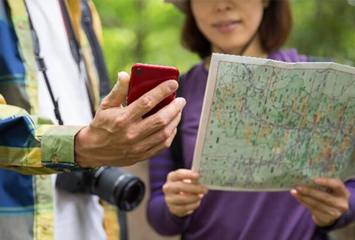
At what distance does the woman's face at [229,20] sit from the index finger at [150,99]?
77cm

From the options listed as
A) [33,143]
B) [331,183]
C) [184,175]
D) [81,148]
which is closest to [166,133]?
[81,148]

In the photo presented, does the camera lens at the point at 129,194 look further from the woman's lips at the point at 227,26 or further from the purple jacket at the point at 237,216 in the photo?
the woman's lips at the point at 227,26

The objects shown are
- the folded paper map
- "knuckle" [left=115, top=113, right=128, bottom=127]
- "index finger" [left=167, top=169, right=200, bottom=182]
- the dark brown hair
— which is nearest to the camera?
"knuckle" [left=115, top=113, right=128, bottom=127]

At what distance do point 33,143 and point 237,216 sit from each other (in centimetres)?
83

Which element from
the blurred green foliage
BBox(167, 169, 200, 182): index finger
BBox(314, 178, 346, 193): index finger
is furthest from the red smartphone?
the blurred green foliage

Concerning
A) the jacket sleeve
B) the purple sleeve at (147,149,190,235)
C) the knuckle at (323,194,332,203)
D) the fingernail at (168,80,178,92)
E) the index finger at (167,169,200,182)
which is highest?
the fingernail at (168,80,178,92)

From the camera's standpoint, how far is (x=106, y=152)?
1.15 meters

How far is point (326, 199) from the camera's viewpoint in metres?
1.63

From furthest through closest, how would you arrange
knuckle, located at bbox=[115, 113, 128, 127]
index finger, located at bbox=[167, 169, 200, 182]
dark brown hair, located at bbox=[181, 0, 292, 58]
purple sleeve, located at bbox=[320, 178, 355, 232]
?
1. dark brown hair, located at bbox=[181, 0, 292, 58]
2. purple sleeve, located at bbox=[320, 178, 355, 232]
3. index finger, located at bbox=[167, 169, 200, 182]
4. knuckle, located at bbox=[115, 113, 128, 127]

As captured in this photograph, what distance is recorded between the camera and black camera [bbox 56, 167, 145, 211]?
1.64 m

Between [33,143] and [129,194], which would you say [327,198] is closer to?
[129,194]

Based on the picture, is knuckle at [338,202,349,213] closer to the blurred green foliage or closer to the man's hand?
the man's hand

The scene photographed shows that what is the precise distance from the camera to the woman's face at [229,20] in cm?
183

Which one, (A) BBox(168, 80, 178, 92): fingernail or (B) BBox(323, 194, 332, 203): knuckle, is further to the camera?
(B) BBox(323, 194, 332, 203): knuckle
